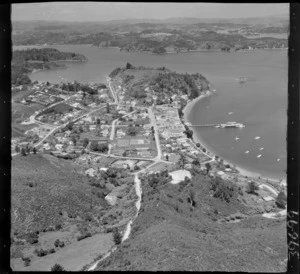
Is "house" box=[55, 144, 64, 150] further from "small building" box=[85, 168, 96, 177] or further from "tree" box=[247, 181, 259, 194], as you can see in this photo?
"tree" box=[247, 181, 259, 194]

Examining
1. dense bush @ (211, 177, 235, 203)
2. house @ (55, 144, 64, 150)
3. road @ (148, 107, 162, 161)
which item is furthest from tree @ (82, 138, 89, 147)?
dense bush @ (211, 177, 235, 203)

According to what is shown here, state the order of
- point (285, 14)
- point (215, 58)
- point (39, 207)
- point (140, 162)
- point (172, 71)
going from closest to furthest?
point (285, 14)
point (39, 207)
point (140, 162)
point (172, 71)
point (215, 58)

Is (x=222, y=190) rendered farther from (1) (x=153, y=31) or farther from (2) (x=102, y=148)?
(2) (x=102, y=148)

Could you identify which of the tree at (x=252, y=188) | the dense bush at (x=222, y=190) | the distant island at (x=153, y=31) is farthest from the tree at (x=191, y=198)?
the distant island at (x=153, y=31)

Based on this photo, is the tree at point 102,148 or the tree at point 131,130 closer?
the tree at point 102,148

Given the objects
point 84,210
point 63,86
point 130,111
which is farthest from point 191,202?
point 63,86

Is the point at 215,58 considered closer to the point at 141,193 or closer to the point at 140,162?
the point at 140,162

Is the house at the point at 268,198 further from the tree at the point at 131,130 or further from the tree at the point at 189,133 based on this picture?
the tree at the point at 131,130

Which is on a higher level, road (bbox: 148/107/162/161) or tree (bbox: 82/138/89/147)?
road (bbox: 148/107/162/161)
